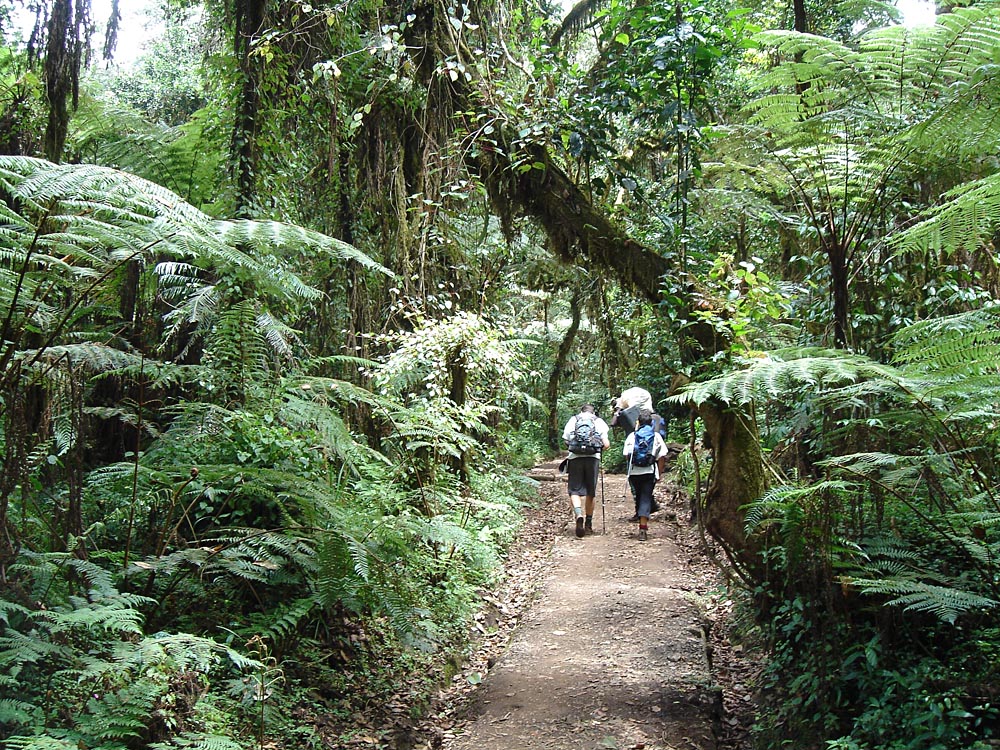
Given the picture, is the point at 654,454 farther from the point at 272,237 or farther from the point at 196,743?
the point at 196,743

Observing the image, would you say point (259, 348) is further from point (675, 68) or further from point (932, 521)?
point (932, 521)

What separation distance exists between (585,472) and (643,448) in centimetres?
85

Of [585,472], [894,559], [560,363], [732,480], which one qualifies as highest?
[560,363]

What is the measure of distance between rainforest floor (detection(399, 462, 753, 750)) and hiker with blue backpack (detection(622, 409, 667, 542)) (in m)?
0.74

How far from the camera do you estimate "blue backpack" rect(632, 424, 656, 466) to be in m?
8.91

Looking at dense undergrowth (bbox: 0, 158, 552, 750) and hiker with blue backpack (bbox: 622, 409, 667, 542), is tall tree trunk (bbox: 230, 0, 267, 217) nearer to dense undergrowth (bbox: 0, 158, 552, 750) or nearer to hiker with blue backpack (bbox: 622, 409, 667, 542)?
dense undergrowth (bbox: 0, 158, 552, 750)

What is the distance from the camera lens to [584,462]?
9211 millimetres

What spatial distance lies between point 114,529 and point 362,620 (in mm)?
1772

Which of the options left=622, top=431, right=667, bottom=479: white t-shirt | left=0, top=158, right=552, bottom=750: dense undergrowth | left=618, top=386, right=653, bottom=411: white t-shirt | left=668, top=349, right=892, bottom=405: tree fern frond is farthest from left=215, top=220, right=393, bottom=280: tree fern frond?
left=618, top=386, right=653, bottom=411: white t-shirt

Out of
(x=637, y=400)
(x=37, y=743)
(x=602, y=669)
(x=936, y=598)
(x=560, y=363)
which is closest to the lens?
(x=37, y=743)

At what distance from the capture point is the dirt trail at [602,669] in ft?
14.2

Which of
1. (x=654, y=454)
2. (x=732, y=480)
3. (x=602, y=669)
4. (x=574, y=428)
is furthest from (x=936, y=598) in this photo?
(x=574, y=428)

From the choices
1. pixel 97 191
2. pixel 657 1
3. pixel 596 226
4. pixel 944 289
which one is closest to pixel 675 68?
pixel 657 1

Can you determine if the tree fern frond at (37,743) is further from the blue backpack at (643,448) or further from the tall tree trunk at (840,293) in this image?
the blue backpack at (643,448)
